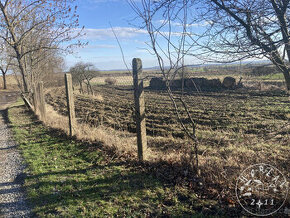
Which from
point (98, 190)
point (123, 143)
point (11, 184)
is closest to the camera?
point (98, 190)

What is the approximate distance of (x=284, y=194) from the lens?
8.96ft

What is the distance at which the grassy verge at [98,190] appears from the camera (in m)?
2.76

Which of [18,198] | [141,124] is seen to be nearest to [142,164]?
[141,124]

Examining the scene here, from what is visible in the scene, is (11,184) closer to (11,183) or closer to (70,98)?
(11,183)

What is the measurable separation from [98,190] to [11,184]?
1.71 m

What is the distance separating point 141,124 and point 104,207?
164 centimetres

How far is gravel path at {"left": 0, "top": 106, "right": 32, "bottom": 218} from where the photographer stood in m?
2.89

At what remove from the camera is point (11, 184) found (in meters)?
3.66

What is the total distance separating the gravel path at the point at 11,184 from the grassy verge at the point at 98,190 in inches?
5.1

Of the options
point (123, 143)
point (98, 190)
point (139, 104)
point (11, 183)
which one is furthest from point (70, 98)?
point (98, 190)

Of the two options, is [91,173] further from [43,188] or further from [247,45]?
[247,45]

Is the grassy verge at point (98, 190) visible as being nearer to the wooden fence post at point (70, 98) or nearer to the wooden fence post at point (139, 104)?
the wooden fence post at point (139, 104)

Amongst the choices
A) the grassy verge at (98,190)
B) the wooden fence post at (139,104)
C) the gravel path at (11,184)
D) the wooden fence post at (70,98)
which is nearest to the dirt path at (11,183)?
the gravel path at (11,184)

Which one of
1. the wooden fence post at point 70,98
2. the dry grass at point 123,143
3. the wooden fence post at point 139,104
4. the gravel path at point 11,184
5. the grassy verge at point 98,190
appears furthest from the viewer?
the wooden fence post at point 70,98
